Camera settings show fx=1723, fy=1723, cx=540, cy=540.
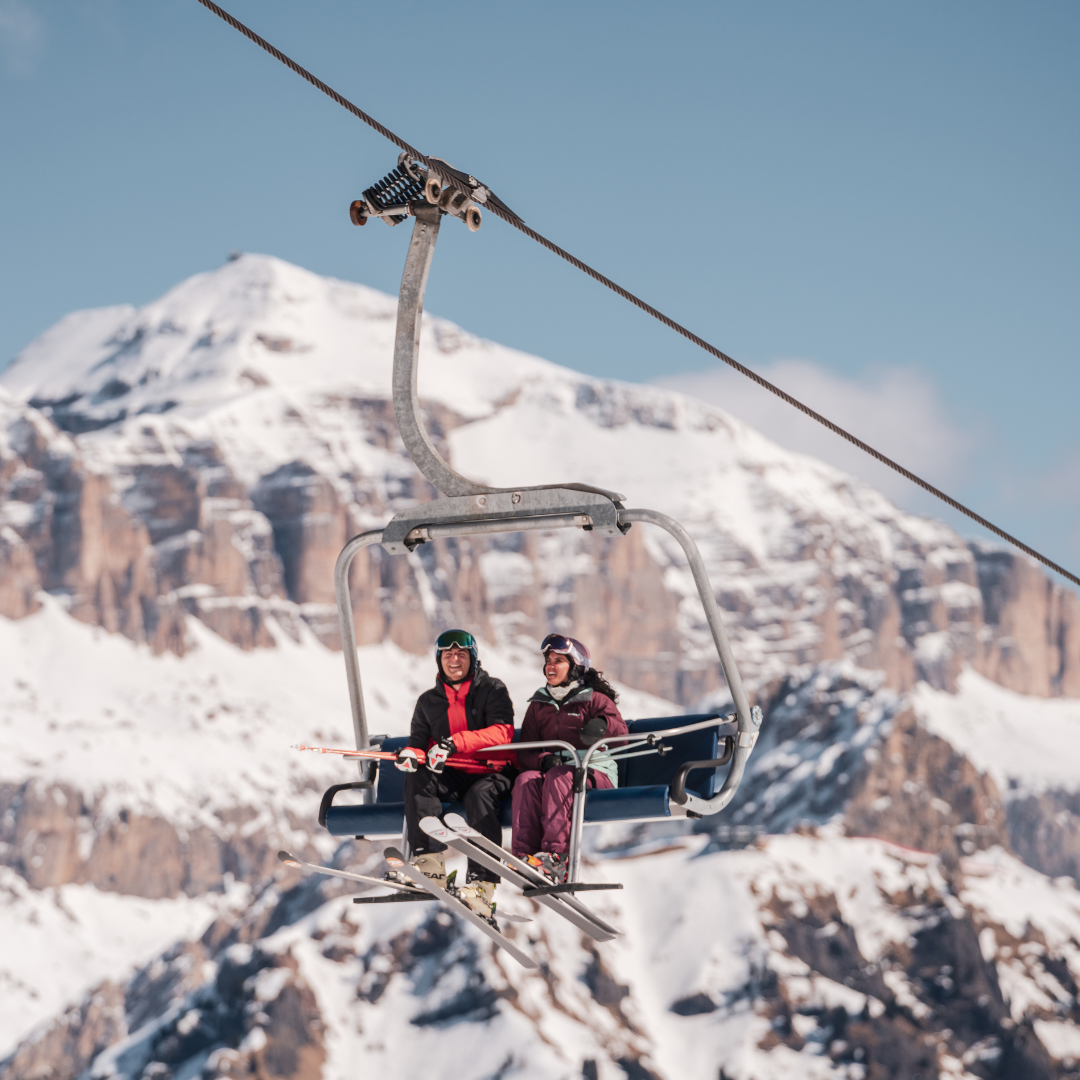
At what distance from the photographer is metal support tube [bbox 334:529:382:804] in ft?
39.4

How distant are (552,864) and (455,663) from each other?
1654 mm

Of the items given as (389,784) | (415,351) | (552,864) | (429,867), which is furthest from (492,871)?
(415,351)

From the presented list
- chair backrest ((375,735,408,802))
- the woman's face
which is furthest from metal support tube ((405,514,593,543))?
chair backrest ((375,735,408,802))

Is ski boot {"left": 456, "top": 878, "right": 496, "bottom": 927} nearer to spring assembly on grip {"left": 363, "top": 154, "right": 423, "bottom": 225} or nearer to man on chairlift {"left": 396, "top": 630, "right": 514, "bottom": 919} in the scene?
man on chairlift {"left": 396, "top": 630, "right": 514, "bottom": 919}

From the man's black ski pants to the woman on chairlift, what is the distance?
0.17 meters

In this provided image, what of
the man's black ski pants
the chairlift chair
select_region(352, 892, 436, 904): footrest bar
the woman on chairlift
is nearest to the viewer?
the chairlift chair

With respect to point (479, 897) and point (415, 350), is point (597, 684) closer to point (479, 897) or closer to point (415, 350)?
point (479, 897)

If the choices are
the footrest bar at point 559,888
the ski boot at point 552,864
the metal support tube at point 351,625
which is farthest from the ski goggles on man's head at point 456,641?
the footrest bar at point 559,888

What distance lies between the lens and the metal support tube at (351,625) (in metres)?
12.0

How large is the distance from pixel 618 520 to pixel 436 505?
1405 mm

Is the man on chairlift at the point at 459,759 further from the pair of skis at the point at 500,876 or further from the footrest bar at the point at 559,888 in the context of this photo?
the footrest bar at the point at 559,888

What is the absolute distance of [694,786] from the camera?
12.5 metres

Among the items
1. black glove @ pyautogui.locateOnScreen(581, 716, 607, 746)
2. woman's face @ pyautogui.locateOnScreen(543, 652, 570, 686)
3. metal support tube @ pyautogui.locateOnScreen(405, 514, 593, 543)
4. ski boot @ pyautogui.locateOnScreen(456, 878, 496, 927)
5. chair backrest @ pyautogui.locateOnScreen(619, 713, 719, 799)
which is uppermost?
metal support tube @ pyautogui.locateOnScreen(405, 514, 593, 543)

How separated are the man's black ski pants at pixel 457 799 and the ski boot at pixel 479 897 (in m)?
0.06
